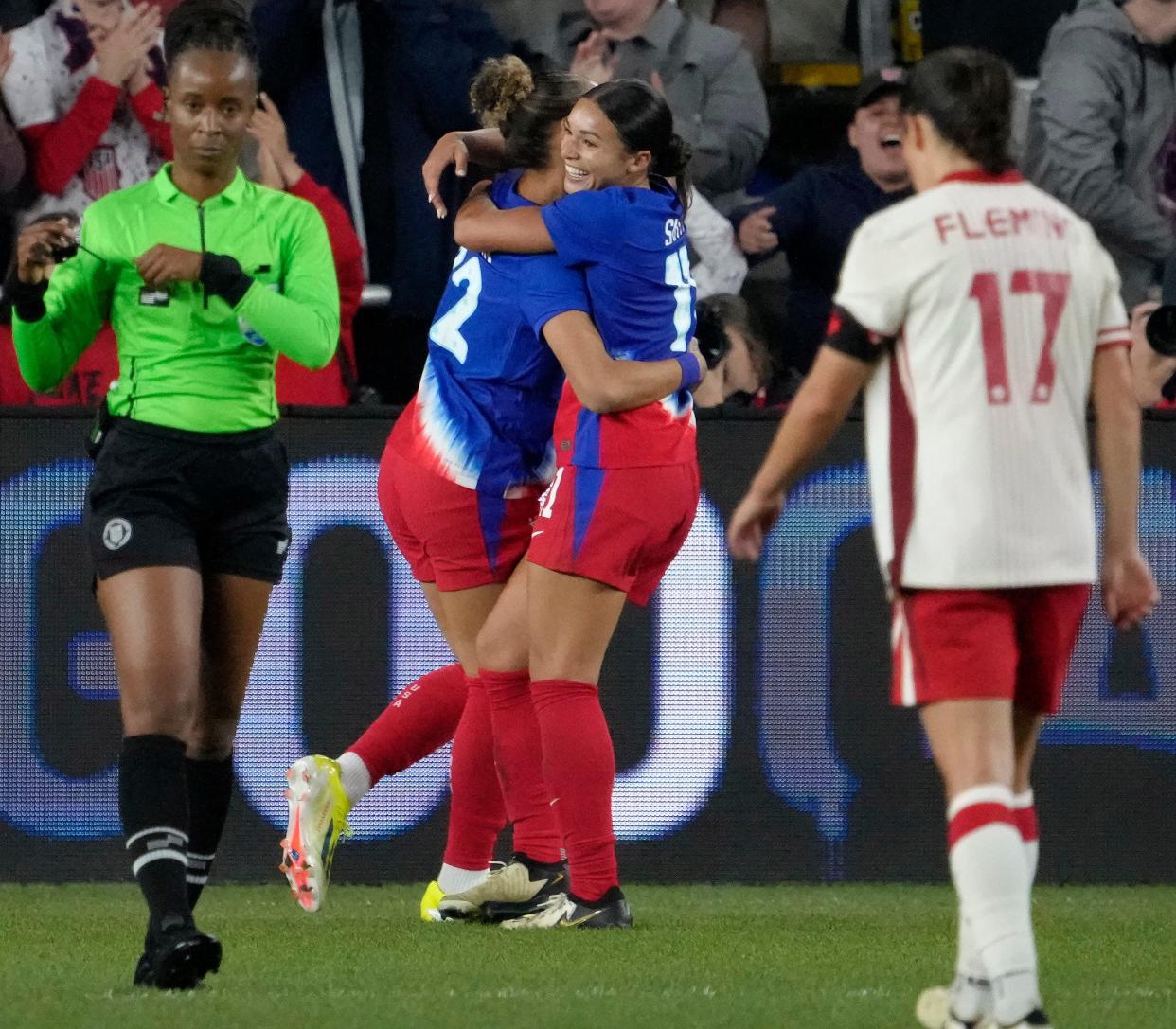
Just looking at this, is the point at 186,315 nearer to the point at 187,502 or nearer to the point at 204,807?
the point at 187,502

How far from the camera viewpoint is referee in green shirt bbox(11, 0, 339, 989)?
15.6 feet

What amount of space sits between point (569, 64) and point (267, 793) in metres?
3.24

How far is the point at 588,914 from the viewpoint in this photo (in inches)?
227

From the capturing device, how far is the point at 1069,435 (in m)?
3.88

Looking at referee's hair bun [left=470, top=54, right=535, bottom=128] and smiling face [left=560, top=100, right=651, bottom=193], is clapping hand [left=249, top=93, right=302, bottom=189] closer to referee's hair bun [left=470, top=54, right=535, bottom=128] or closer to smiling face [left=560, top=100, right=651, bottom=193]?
referee's hair bun [left=470, top=54, right=535, bottom=128]

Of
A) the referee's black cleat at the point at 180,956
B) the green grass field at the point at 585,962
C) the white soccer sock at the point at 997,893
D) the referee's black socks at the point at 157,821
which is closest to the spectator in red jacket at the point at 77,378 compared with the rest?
the green grass field at the point at 585,962

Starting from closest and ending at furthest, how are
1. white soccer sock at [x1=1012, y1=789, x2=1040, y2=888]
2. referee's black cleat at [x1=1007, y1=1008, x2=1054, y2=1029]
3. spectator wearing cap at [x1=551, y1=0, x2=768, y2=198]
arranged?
referee's black cleat at [x1=1007, y1=1008, x2=1054, y2=1029]
white soccer sock at [x1=1012, y1=789, x2=1040, y2=888]
spectator wearing cap at [x1=551, y1=0, x2=768, y2=198]

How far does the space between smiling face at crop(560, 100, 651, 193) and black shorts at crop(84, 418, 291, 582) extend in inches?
42.6

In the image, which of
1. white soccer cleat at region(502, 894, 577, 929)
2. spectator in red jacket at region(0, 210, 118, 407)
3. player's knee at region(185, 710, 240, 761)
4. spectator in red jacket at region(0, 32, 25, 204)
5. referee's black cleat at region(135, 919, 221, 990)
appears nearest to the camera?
referee's black cleat at region(135, 919, 221, 990)

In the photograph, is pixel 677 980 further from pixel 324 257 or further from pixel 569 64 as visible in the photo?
pixel 569 64

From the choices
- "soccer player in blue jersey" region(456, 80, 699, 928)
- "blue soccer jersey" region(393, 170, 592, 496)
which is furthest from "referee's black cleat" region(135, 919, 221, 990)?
"blue soccer jersey" region(393, 170, 592, 496)

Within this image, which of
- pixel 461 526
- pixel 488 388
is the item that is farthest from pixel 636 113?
pixel 461 526

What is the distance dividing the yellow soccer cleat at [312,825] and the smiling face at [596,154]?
1672mm

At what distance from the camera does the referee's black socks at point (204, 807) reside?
5.46 meters
